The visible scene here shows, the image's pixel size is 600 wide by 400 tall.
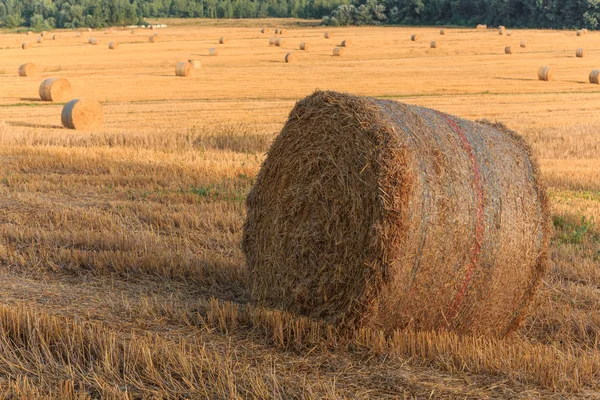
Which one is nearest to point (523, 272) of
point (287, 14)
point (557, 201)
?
point (557, 201)

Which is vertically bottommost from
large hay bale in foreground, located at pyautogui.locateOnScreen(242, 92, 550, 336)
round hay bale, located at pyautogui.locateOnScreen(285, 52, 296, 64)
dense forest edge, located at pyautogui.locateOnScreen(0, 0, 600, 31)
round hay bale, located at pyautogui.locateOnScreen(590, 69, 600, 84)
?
round hay bale, located at pyautogui.locateOnScreen(590, 69, 600, 84)

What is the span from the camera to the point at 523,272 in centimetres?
533

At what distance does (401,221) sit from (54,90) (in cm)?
2022

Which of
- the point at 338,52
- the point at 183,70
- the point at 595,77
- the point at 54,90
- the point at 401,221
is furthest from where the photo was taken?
the point at 338,52

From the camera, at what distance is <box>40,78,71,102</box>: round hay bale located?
902 inches

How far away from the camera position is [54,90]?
75.7 ft

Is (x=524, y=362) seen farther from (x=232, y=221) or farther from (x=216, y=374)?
(x=232, y=221)

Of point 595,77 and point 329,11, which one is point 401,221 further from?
point 329,11

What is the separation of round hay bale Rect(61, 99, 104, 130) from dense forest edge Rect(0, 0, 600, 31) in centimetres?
4516

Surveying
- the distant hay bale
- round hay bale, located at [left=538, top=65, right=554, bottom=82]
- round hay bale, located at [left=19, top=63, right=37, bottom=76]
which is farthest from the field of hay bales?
round hay bale, located at [left=19, top=63, right=37, bottom=76]

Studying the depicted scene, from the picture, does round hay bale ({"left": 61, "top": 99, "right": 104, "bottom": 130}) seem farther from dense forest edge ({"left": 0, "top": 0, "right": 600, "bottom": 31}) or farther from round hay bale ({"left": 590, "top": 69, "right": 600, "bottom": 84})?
dense forest edge ({"left": 0, "top": 0, "right": 600, "bottom": 31})

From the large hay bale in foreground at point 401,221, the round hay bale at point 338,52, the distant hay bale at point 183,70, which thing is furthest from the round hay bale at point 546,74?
the large hay bale in foreground at point 401,221

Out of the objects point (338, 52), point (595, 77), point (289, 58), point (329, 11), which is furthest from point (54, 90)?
point (329, 11)

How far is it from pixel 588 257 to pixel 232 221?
348cm
